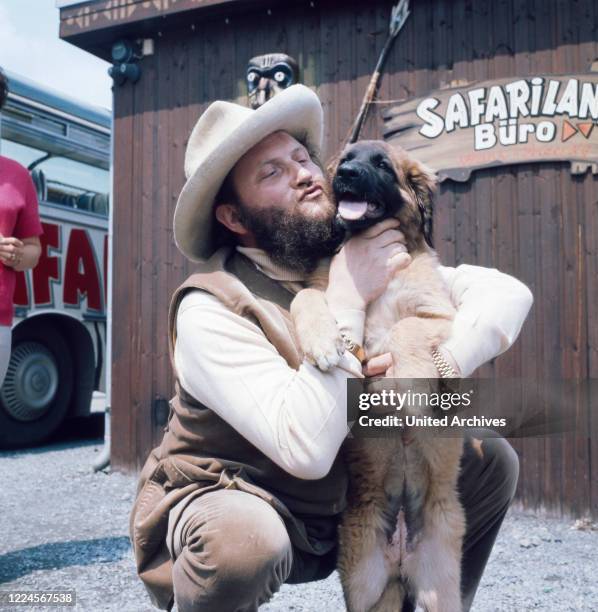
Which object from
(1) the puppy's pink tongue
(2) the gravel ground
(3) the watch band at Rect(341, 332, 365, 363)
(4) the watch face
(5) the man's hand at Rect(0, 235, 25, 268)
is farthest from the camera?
(4) the watch face

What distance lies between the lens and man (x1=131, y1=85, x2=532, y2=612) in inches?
72.7

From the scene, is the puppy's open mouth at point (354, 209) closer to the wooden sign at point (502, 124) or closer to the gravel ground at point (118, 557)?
the gravel ground at point (118, 557)

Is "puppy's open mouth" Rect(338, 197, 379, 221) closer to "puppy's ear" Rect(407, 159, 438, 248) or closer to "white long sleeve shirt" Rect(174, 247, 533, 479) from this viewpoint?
"puppy's ear" Rect(407, 159, 438, 248)

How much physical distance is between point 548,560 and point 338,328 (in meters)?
2.72

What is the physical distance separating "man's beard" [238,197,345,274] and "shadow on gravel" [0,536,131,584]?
7.91ft

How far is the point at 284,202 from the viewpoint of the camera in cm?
230

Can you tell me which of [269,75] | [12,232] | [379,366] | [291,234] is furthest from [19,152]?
[379,366]

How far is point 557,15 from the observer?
4.80 m

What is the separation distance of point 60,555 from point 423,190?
294cm

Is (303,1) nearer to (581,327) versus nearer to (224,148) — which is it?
(581,327)

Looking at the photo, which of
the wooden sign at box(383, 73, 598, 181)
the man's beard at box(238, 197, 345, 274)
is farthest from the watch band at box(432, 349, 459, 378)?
the wooden sign at box(383, 73, 598, 181)

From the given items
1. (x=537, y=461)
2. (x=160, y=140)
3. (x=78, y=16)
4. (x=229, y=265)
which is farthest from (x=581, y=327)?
Result: (x=78, y=16)

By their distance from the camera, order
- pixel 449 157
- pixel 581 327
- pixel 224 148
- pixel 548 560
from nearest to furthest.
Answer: pixel 224 148 < pixel 548 560 < pixel 581 327 < pixel 449 157

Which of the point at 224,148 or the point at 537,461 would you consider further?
the point at 537,461
